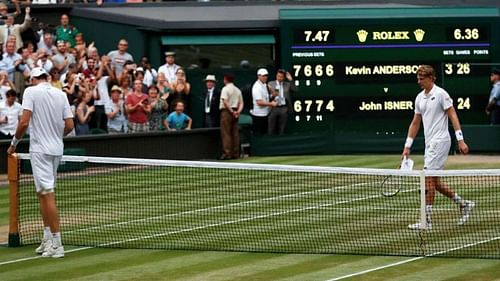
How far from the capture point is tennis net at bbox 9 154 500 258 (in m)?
13.8

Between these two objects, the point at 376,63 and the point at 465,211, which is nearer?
the point at 465,211

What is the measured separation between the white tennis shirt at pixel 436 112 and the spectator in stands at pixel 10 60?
472 inches

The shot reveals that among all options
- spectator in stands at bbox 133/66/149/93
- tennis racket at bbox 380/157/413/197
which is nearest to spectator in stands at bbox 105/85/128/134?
spectator in stands at bbox 133/66/149/93

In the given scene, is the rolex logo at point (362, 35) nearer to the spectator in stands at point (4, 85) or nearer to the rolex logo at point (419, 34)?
the rolex logo at point (419, 34)

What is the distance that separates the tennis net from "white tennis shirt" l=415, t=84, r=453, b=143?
61cm

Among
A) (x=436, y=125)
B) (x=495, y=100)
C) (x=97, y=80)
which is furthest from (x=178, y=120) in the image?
(x=436, y=125)

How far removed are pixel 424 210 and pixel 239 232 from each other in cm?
234

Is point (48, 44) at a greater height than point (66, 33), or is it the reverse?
point (66, 33)

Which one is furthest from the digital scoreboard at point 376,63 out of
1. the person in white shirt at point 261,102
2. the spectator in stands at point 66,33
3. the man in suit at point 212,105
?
the spectator in stands at point 66,33

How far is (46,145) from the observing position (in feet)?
43.9

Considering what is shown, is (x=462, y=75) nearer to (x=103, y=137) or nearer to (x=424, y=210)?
(x=103, y=137)

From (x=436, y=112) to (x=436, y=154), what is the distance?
500 mm

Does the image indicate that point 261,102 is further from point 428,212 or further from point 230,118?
point 428,212

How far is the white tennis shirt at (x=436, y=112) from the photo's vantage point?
49.1 feet
